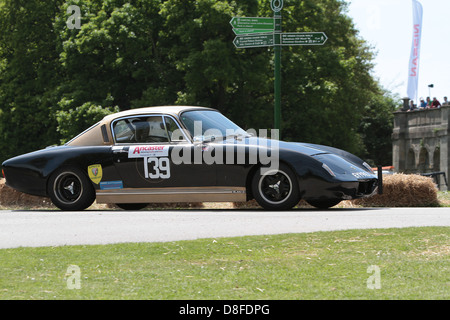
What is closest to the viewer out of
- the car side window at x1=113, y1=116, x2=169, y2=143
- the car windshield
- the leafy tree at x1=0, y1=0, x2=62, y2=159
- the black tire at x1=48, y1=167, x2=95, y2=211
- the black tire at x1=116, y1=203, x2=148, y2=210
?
the car windshield

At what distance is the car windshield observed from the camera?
11422 millimetres

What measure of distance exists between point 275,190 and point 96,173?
2934 millimetres

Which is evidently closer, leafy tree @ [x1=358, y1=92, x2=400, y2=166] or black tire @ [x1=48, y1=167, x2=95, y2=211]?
black tire @ [x1=48, y1=167, x2=95, y2=211]

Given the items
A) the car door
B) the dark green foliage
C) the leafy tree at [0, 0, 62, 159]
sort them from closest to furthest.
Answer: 1. the car door
2. the dark green foliage
3. the leafy tree at [0, 0, 62, 159]

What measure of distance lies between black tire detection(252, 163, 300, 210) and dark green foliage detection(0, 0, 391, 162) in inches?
836

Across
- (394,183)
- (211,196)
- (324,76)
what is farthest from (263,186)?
(324,76)

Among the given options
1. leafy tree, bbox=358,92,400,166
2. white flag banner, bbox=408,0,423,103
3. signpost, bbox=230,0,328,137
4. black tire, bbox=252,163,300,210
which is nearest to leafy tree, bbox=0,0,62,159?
white flag banner, bbox=408,0,423,103

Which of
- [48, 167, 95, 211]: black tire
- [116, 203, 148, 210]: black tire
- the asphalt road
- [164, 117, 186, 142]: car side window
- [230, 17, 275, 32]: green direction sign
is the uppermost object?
[230, 17, 275, 32]: green direction sign

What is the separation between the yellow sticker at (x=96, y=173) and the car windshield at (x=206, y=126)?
155 cm

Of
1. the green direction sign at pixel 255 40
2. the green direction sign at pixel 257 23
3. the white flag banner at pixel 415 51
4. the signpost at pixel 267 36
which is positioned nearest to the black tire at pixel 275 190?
the signpost at pixel 267 36

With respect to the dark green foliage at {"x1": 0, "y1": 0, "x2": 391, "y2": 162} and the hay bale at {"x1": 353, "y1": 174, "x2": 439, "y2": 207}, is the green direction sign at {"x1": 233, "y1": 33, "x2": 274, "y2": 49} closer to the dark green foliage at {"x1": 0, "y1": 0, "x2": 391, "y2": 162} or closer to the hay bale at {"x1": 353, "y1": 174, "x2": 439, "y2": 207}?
the hay bale at {"x1": 353, "y1": 174, "x2": 439, "y2": 207}

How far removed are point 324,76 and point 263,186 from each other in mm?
27354

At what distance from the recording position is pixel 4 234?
8539 millimetres
